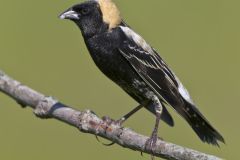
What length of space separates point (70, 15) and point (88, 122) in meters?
→ 0.87

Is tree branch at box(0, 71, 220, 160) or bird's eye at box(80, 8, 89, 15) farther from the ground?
bird's eye at box(80, 8, 89, 15)

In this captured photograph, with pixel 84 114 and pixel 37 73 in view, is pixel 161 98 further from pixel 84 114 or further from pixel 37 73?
pixel 37 73

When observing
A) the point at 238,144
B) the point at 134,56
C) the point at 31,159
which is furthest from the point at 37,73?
the point at 134,56

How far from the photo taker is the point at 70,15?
5.56 meters

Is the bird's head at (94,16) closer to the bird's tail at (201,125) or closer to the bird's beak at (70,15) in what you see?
the bird's beak at (70,15)

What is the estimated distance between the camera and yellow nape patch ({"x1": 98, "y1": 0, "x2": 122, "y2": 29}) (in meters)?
5.56

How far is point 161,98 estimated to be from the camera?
5.50 m

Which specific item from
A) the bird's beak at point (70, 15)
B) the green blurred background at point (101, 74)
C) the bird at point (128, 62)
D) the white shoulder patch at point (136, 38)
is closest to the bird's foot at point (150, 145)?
the bird at point (128, 62)

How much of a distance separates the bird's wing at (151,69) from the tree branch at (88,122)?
1.76 ft

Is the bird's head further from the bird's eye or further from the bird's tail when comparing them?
the bird's tail

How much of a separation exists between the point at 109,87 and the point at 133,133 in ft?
13.8

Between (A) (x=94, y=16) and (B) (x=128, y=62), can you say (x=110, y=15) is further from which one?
(B) (x=128, y=62)

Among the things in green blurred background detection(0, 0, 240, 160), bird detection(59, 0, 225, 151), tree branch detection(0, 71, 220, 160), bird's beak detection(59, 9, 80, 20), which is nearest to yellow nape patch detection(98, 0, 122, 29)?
bird detection(59, 0, 225, 151)

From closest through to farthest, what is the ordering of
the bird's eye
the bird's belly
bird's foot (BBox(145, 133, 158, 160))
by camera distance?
bird's foot (BBox(145, 133, 158, 160)) → the bird's belly → the bird's eye
